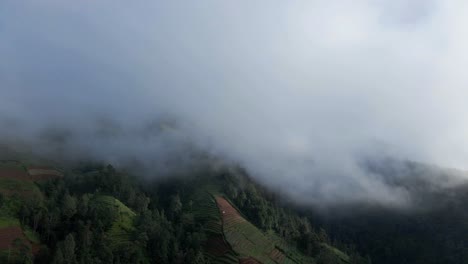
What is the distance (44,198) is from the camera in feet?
548

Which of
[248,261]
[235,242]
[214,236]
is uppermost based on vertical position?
[235,242]

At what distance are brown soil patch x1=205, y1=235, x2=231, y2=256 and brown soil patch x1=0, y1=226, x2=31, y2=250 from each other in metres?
60.3

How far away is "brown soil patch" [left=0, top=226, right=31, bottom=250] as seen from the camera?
5133 inches

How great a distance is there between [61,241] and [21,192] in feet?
119

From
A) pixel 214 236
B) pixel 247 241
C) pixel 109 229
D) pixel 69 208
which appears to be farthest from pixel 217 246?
pixel 69 208

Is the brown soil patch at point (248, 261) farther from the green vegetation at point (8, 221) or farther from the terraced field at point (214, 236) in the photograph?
the green vegetation at point (8, 221)

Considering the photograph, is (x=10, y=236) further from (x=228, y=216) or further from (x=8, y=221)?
(x=228, y=216)

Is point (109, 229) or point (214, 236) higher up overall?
point (214, 236)

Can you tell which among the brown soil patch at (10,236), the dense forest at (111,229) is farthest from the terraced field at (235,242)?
the brown soil patch at (10,236)

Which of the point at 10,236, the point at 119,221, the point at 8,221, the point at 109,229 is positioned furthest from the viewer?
the point at 119,221

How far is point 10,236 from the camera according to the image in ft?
443

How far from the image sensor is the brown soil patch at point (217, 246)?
165 meters

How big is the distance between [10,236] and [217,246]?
6786 centimetres

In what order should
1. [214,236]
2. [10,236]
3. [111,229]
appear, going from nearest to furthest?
[10,236] < [111,229] < [214,236]
